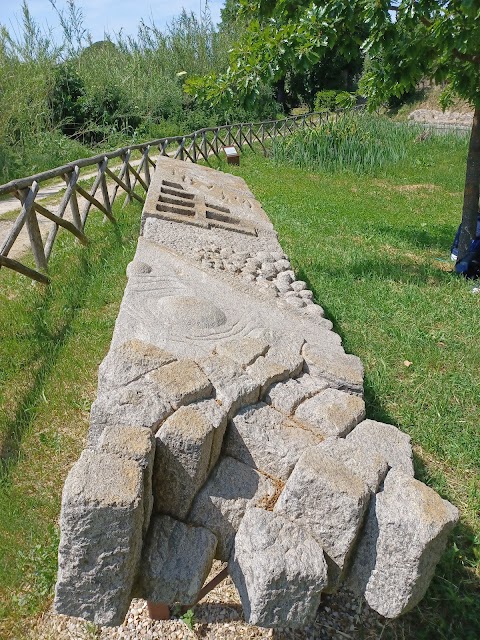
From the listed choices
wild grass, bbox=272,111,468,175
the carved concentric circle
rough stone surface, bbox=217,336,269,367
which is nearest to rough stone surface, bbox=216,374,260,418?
rough stone surface, bbox=217,336,269,367

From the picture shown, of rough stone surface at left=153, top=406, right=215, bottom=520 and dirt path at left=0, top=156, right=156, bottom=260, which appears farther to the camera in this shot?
dirt path at left=0, top=156, right=156, bottom=260

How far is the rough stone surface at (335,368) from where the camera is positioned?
2.66 m

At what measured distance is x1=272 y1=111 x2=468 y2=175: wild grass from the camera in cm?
1302

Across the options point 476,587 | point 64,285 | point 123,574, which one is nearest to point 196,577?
point 123,574

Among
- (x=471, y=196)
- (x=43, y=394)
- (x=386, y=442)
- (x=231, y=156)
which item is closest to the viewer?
(x=386, y=442)

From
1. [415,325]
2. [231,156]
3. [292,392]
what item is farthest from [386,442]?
[231,156]

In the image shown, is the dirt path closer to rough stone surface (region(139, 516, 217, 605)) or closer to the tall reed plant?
the tall reed plant

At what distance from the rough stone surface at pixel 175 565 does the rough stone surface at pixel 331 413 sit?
625mm

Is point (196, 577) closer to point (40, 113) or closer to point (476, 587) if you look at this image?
point (476, 587)

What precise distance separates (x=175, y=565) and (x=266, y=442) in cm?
55

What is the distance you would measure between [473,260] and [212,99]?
3.16m

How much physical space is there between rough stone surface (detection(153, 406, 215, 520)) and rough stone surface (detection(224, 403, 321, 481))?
0.62ft

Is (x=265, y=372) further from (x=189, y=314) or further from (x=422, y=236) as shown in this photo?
(x=422, y=236)

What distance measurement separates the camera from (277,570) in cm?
176
